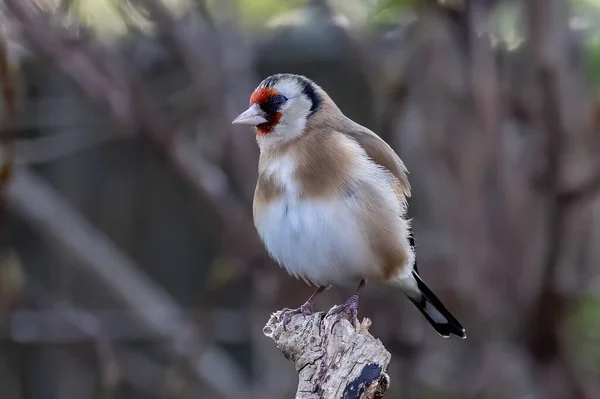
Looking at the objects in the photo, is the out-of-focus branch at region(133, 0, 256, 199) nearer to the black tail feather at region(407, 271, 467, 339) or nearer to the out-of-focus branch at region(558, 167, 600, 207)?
the black tail feather at region(407, 271, 467, 339)

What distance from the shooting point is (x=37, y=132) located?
19.0ft

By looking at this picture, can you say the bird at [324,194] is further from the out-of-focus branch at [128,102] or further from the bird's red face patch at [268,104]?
the out-of-focus branch at [128,102]

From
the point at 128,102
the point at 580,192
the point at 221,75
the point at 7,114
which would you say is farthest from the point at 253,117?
the point at 580,192

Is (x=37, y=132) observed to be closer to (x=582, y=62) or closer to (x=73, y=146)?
(x=73, y=146)

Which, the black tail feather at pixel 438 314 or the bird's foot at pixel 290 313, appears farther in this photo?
the black tail feather at pixel 438 314

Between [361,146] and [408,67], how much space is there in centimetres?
139

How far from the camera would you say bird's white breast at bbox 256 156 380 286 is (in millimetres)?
2910

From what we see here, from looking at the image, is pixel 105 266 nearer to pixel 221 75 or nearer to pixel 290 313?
pixel 221 75

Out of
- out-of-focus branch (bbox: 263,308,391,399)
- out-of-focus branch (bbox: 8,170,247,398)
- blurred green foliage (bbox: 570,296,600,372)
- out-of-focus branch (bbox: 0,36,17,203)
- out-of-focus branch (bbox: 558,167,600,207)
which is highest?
out-of-focus branch (bbox: 0,36,17,203)

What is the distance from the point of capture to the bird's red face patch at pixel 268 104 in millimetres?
3135

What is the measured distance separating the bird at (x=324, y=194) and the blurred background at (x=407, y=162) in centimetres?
51

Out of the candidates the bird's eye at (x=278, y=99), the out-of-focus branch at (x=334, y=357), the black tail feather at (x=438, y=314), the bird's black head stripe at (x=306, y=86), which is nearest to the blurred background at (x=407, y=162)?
the bird's black head stripe at (x=306, y=86)

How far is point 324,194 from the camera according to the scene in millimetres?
2928

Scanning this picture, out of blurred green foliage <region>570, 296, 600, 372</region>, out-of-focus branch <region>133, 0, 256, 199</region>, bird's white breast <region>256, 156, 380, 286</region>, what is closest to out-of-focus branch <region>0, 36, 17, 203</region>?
out-of-focus branch <region>133, 0, 256, 199</region>
